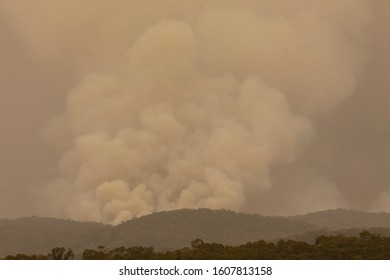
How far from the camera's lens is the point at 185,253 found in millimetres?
84625

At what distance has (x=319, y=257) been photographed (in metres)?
71.1
